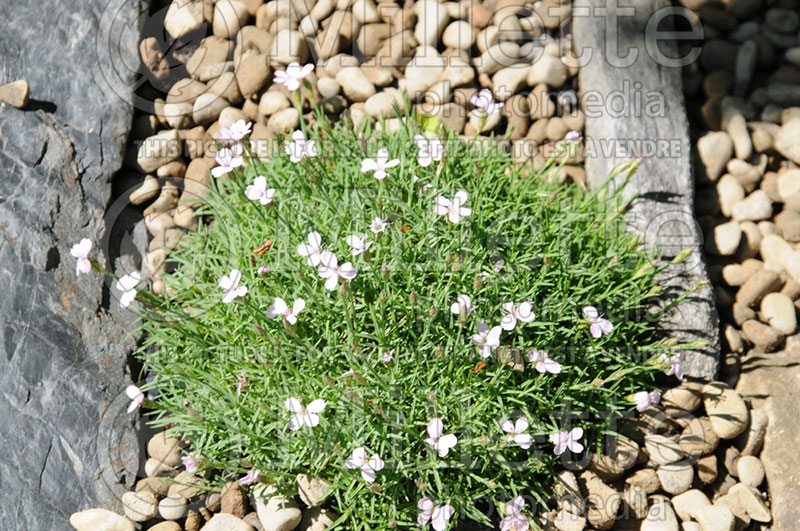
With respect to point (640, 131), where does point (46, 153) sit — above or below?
above

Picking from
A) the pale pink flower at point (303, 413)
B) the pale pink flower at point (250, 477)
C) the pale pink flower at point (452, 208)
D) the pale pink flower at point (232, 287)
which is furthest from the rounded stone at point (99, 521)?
the pale pink flower at point (452, 208)

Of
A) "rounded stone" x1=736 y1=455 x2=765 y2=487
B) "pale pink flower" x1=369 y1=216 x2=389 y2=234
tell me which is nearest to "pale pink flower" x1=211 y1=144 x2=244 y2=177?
"pale pink flower" x1=369 y1=216 x2=389 y2=234

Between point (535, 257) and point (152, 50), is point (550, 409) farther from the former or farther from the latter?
point (152, 50)

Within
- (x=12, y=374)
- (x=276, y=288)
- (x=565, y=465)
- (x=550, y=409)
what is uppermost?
(x=276, y=288)

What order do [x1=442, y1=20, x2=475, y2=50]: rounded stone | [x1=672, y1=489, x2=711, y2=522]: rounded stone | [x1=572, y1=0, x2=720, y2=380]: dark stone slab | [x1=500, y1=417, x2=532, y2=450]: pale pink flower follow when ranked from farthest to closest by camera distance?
[x1=442, y1=20, x2=475, y2=50]: rounded stone → [x1=572, y1=0, x2=720, y2=380]: dark stone slab → [x1=672, y1=489, x2=711, y2=522]: rounded stone → [x1=500, y1=417, x2=532, y2=450]: pale pink flower

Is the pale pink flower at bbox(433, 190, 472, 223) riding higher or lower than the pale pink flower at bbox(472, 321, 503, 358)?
higher

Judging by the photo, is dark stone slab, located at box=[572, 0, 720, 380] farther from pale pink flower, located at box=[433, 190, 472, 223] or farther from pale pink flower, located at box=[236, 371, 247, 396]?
pale pink flower, located at box=[236, 371, 247, 396]

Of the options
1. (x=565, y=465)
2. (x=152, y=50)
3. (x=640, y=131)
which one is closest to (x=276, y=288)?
(x=565, y=465)
